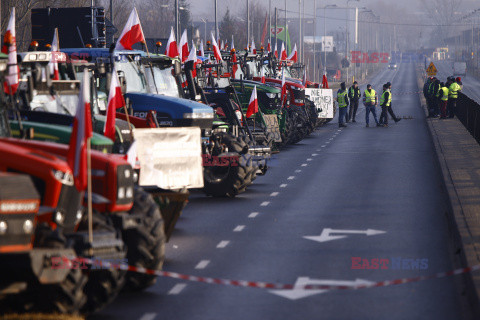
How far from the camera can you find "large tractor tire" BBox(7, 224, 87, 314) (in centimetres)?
918

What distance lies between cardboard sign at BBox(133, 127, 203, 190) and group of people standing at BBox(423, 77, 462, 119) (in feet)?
96.3

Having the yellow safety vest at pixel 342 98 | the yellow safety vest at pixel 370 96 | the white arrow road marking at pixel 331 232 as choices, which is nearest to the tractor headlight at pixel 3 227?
the white arrow road marking at pixel 331 232

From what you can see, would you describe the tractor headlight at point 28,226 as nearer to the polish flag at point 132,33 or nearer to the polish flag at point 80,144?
the polish flag at point 80,144

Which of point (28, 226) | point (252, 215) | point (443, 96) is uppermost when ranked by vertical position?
point (28, 226)

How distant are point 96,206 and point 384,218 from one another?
789 centimetres

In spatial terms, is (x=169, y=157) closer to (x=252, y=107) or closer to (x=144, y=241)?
(x=144, y=241)

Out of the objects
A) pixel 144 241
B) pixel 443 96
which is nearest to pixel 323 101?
pixel 443 96

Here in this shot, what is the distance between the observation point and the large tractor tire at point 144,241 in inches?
436

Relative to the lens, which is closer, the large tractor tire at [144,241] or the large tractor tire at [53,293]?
the large tractor tire at [53,293]

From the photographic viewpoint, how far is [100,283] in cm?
1009

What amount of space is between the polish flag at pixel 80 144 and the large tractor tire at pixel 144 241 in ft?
4.90

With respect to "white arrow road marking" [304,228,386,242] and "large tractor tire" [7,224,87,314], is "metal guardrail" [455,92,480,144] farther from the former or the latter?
"large tractor tire" [7,224,87,314]

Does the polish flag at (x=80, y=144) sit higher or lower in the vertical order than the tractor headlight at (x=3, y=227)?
higher

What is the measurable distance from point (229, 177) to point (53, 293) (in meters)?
10.6
